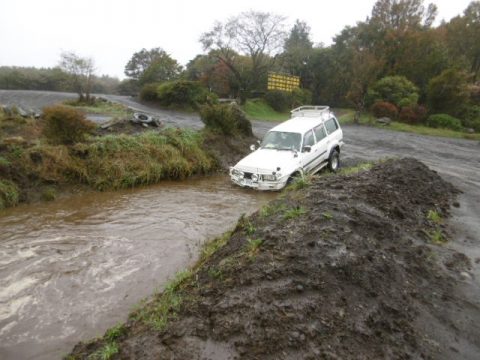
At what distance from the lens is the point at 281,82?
123 feet

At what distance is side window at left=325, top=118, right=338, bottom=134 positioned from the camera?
11.1m

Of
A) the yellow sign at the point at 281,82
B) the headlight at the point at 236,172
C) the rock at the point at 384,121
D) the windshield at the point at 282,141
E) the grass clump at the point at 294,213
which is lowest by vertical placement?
the headlight at the point at 236,172

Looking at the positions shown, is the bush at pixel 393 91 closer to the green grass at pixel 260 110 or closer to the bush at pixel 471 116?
the bush at pixel 471 116

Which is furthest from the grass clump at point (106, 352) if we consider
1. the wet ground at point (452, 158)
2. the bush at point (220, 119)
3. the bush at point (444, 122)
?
the bush at point (444, 122)

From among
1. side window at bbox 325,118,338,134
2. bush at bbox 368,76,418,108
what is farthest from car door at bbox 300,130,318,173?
bush at bbox 368,76,418,108

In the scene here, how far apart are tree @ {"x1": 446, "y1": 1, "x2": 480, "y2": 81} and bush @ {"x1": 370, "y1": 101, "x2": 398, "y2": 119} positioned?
12.5 m

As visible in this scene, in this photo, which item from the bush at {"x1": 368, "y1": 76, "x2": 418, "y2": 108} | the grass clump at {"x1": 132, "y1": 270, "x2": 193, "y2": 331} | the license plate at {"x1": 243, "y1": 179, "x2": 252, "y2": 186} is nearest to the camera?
the grass clump at {"x1": 132, "y1": 270, "x2": 193, "y2": 331}

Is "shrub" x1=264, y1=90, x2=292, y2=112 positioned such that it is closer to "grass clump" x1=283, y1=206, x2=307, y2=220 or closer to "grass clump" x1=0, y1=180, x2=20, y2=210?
"grass clump" x1=0, y1=180, x2=20, y2=210

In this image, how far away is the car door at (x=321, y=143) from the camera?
33.8 feet

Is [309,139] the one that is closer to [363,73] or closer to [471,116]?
[363,73]

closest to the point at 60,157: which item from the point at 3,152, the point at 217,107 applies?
the point at 3,152

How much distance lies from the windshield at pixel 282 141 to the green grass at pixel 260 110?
2051cm

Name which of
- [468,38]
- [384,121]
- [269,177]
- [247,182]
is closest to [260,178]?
[269,177]

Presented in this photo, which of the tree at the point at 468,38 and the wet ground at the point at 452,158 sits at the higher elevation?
the tree at the point at 468,38
